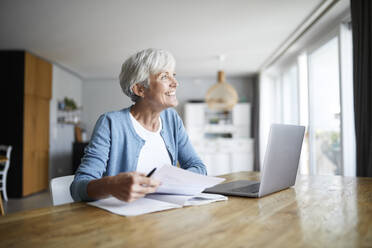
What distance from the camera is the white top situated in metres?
1.35

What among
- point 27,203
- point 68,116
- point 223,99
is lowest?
point 27,203

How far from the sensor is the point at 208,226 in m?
0.72

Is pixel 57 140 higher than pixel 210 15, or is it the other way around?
pixel 210 15

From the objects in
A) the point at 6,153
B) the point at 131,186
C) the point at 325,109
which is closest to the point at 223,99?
the point at 325,109

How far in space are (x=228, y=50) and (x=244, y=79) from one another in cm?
276

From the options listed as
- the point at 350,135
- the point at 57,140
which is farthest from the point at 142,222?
the point at 57,140

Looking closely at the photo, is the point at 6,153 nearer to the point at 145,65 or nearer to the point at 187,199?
the point at 145,65

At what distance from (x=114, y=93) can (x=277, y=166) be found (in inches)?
278

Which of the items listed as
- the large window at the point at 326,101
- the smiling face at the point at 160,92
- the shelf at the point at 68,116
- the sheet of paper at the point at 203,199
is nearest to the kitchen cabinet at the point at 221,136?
the large window at the point at 326,101

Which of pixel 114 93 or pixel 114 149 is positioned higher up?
pixel 114 93

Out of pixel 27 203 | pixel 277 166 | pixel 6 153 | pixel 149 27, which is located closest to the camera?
pixel 277 166

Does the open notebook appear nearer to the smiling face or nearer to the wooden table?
the wooden table

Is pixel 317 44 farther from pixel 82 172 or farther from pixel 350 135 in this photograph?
pixel 82 172

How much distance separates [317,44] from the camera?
434 cm
